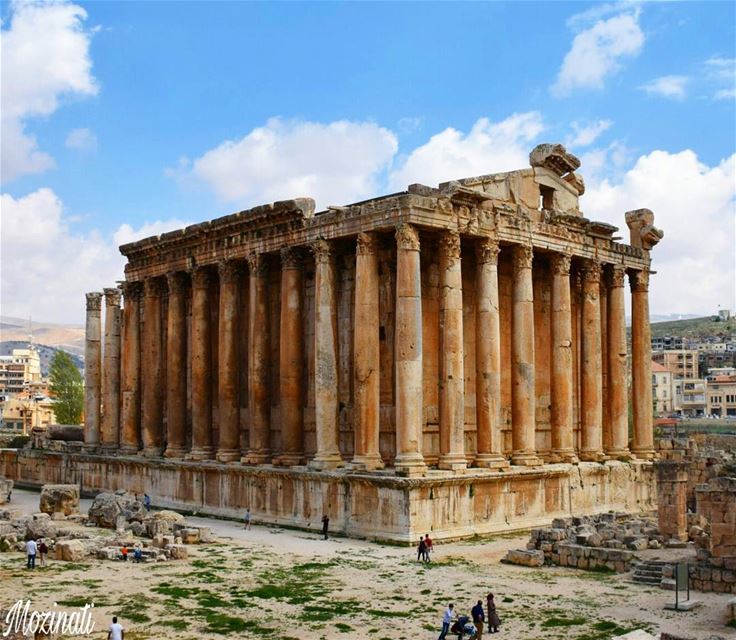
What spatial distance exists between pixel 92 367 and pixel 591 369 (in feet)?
81.6

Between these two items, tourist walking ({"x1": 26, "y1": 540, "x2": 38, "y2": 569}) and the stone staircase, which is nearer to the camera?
the stone staircase

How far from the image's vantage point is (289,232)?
34.2 meters

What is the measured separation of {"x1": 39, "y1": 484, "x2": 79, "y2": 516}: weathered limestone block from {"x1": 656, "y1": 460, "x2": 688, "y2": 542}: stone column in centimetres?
2150

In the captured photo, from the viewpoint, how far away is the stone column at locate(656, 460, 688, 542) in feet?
88.6

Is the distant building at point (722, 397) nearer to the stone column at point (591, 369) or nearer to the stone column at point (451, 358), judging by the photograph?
the stone column at point (591, 369)

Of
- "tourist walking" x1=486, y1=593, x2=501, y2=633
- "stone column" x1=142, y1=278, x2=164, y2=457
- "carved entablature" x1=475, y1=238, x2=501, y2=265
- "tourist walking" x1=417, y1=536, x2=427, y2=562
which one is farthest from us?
"stone column" x1=142, y1=278, x2=164, y2=457

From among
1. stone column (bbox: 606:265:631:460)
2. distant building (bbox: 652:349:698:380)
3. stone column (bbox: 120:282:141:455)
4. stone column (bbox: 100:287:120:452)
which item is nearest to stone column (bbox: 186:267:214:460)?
stone column (bbox: 120:282:141:455)

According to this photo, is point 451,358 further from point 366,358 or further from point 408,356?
point 366,358

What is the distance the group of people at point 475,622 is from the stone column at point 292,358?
623 inches

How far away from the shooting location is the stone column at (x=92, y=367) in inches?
1843

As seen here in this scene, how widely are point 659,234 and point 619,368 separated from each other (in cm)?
640

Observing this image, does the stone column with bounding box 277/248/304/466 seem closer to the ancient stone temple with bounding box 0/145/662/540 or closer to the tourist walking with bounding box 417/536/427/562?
the ancient stone temple with bounding box 0/145/662/540

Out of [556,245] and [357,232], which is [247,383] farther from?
[556,245]

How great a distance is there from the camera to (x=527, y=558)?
25.2 metres
